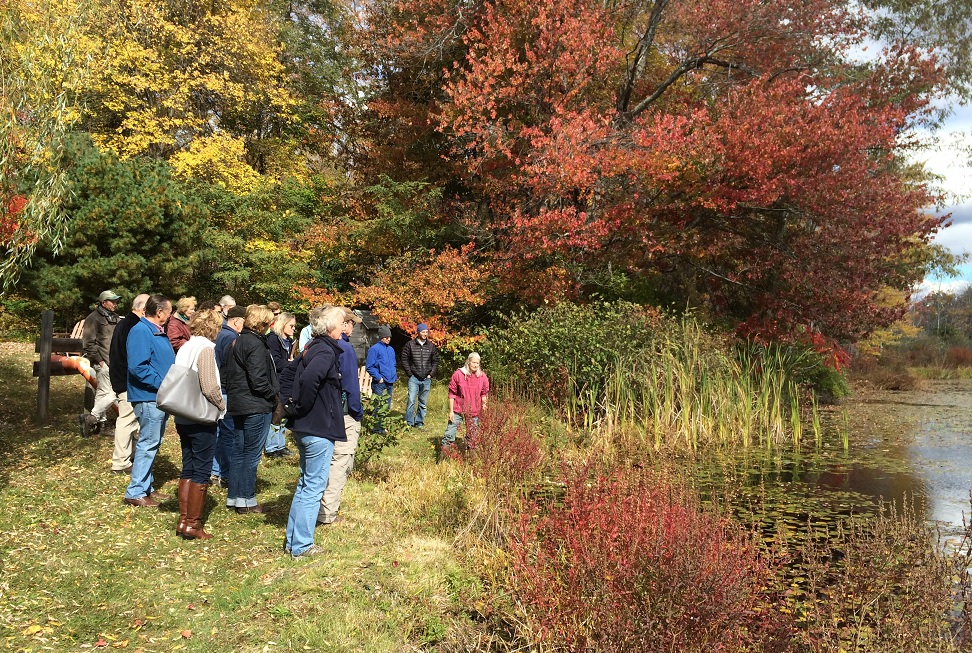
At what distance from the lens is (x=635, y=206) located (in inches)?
563

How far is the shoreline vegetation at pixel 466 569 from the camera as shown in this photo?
12.7 ft

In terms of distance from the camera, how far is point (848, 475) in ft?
30.0

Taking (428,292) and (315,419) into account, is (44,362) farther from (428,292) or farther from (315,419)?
(428,292)

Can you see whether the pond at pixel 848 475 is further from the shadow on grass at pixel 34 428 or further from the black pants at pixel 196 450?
the shadow on grass at pixel 34 428

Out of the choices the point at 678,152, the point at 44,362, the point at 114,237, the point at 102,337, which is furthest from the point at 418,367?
the point at 114,237

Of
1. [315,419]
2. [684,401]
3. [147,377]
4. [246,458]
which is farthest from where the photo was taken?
[684,401]

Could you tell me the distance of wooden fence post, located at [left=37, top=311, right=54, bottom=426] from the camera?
29.8ft

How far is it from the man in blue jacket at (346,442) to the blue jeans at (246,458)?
72 cm

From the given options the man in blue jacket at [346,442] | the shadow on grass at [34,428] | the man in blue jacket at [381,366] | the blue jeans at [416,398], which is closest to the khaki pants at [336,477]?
the man in blue jacket at [346,442]

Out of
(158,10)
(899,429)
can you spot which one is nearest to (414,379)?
(899,429)

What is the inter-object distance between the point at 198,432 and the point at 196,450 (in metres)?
0.14

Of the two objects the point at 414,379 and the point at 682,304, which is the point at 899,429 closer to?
the point at 682,304

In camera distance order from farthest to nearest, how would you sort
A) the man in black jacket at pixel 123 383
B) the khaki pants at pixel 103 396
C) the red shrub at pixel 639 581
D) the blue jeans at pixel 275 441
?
the blue jeans at pixel 275 441 < the khaki pants at pixel 103 396 < the man in black jacket at pixel 123 383 < the red shrub at pixel 639 581

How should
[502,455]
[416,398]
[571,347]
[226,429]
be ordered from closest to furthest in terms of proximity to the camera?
[226,429], [502,455], [416,398], [571,347]
